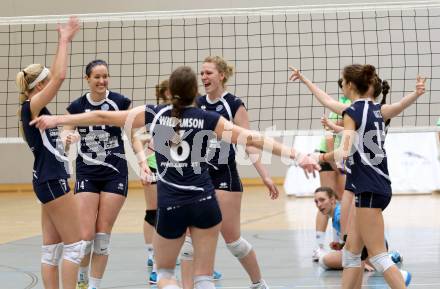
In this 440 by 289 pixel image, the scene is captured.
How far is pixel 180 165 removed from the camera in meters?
5.08

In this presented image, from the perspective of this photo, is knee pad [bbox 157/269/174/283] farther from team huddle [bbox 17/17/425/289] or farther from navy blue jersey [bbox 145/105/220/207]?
navy blue jersey [bbox 145/105/220/207]

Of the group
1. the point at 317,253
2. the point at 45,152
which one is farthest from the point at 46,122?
the point at 317,253

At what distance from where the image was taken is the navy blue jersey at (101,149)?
6.92 metres

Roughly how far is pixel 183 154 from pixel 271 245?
5.27 m

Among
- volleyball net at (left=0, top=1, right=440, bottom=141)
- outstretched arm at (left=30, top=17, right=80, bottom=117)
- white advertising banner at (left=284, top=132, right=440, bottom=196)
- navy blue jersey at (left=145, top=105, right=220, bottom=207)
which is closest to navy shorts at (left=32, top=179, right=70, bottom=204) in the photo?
outstretched arm at (left=30, top=17, right=80, bottom=117)

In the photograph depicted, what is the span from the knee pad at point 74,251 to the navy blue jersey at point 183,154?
1.19 metres

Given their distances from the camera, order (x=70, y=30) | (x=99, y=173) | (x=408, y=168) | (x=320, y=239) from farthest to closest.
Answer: (x=408, y=168) < (x=320, y=239) < (x=99, y=173) < (x=70, y=30)

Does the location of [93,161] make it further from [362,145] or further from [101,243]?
[362,145]

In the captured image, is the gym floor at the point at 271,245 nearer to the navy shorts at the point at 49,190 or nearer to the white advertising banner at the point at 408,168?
the white advertising banner at the point at 408,168

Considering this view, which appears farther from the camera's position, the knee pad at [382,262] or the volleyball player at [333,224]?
the volleyball player at [333,224]

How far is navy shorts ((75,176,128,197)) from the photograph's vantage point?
22.6ft

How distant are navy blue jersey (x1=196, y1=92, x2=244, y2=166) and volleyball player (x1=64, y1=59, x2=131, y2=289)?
0.75 m

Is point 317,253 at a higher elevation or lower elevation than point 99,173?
lower

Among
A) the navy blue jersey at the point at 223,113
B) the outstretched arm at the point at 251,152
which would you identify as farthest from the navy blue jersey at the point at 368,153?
the navy blue jersey at the point at 223,113
